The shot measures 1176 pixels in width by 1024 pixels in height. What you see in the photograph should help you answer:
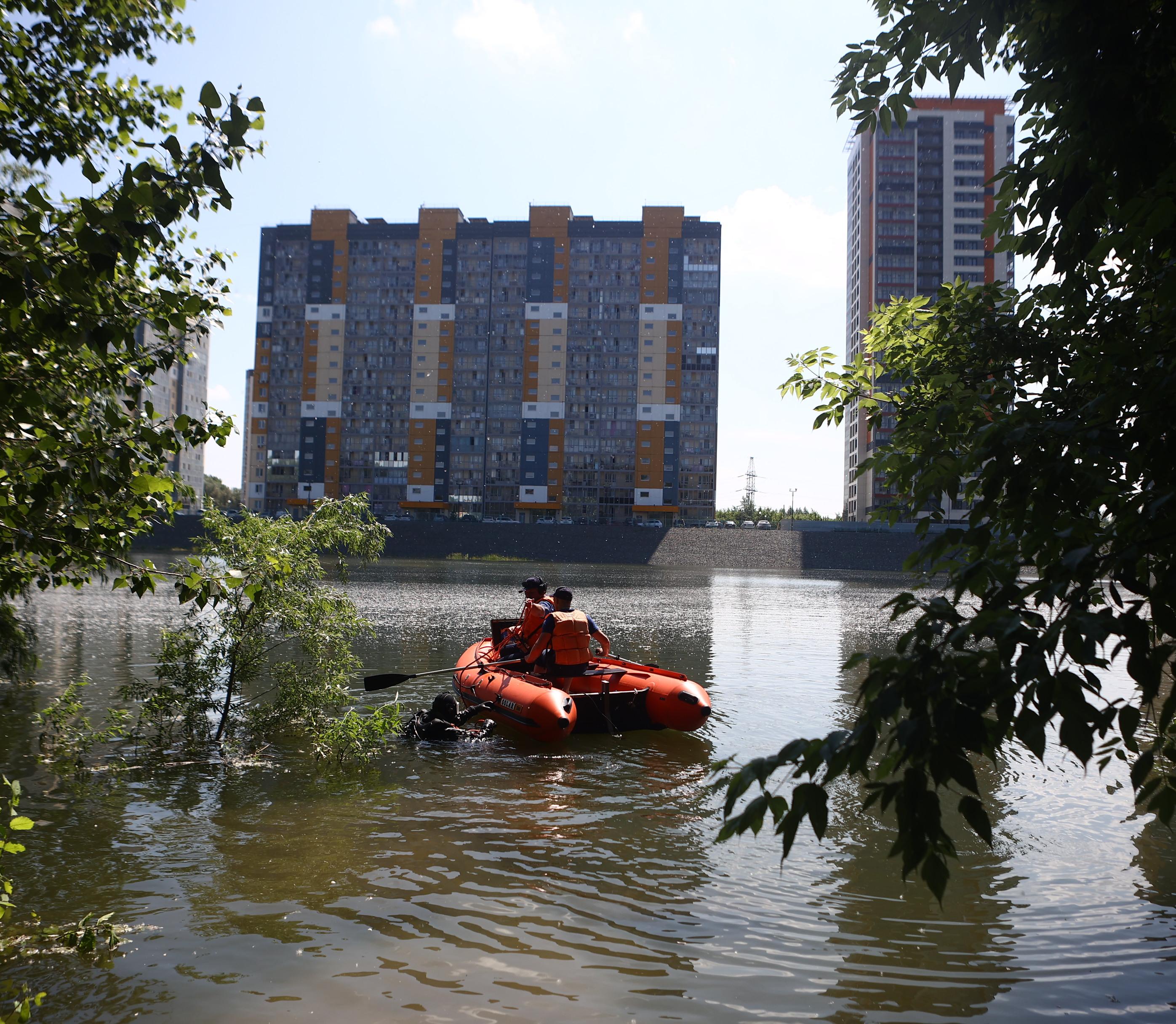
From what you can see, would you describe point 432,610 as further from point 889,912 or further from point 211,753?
point 889,912

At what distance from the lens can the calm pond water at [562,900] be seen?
175 inches

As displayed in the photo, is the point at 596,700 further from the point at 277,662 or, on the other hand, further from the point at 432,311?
the point at 432,311

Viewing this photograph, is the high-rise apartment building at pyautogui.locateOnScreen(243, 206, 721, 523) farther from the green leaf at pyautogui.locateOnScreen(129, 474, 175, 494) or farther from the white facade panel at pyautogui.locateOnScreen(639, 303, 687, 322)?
the green leaf at pyautogui.locateOnScreen(129, 474, 175, 494)

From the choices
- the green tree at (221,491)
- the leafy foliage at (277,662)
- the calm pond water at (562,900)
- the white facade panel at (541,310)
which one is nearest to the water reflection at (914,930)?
the calm pond water at (562,900)

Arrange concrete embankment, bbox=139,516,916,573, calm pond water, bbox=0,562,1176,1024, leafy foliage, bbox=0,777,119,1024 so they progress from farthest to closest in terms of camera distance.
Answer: concrete embankment, bbox=139,516,916,573 → calm pond water, bbox=0,562,1176,1024 → leafy foliage, bbox=0,777,119,1024

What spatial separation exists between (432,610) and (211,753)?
54.1 ft

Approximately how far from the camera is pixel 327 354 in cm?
9744

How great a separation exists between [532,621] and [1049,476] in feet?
32.5

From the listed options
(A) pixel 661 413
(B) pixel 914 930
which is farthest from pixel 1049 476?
(A) pixel 661 413

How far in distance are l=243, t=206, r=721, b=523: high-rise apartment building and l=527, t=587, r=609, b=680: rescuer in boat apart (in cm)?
8000

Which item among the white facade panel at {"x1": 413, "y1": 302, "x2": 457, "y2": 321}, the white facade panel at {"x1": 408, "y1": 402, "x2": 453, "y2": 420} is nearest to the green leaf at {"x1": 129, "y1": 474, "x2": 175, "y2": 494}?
the white facade panel at {"x1": 408, "y1": 402, "x2": 453, "y2": 420}

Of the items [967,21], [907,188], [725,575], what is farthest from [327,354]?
[967,21]

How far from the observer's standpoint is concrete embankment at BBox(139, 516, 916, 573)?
211 feet

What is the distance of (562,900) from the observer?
5613mm
